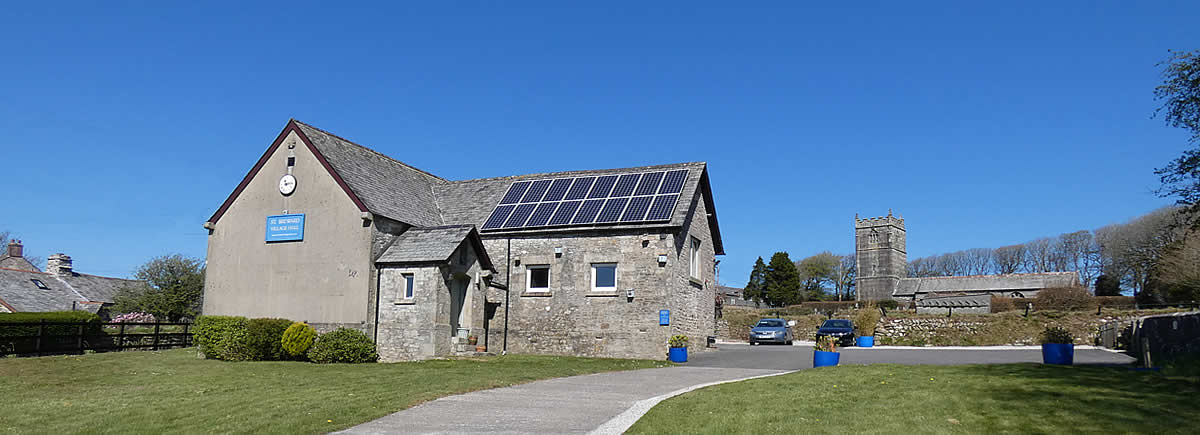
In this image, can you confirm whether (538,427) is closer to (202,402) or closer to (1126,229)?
(202,402)

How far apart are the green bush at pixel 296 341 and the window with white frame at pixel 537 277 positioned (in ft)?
27.9

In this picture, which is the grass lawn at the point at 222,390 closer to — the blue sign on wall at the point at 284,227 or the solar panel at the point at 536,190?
the blue sign on wall at the point at 284,227

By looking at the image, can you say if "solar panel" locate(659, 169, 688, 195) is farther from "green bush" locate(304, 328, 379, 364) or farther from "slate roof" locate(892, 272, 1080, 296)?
"slate roof" locate(892, 272, 1080, 296)

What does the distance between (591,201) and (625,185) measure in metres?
1.60

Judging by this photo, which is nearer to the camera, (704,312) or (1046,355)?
(1046,355)

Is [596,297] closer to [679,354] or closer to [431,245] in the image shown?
[679,354]

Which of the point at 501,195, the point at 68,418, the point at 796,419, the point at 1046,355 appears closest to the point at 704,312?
the point at 501,195

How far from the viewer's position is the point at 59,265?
50.2 meters

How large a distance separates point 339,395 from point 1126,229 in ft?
292

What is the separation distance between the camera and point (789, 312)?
64.9m

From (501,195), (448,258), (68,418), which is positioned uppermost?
(501,195)

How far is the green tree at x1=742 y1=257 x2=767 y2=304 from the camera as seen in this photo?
97438mm

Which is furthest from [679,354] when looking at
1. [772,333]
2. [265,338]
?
[772,333]

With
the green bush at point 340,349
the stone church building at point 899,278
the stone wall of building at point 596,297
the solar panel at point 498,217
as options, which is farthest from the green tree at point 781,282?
the green bush at point 340,349
